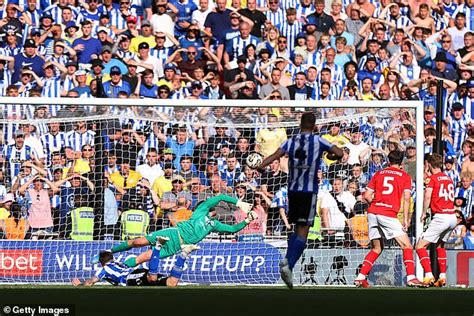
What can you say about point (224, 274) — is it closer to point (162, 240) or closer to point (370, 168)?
point (162, 240)

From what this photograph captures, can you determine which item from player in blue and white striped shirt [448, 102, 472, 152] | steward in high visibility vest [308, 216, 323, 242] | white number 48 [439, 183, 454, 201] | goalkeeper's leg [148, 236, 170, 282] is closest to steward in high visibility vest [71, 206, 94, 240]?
goalkeeper's leg [148, 236, 170, 282]

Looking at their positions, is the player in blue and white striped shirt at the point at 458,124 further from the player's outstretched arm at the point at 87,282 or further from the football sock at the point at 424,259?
the player's outstretched arm at the point at 87,282

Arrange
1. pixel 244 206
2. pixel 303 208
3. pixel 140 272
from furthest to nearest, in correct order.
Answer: pixel 244 206
pixel 140 272
pixel 303 208

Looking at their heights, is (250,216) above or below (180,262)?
above

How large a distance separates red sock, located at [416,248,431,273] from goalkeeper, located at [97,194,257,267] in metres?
2.06

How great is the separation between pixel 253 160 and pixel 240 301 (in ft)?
14.3

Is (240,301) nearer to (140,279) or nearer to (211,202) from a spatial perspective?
(140,279)

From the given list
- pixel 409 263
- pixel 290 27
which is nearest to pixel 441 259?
pixel 409 263

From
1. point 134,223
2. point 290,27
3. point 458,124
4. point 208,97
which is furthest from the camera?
point 290,27

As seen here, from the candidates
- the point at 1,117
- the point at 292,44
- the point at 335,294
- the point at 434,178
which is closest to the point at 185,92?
the point at 292,44

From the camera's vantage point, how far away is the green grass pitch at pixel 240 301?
10.1 m

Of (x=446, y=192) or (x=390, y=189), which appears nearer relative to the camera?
(x=390, y=189)

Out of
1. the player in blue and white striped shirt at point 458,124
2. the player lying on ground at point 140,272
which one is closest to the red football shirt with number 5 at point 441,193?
the player lying on ground at point 140,272

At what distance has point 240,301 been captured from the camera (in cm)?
1030
